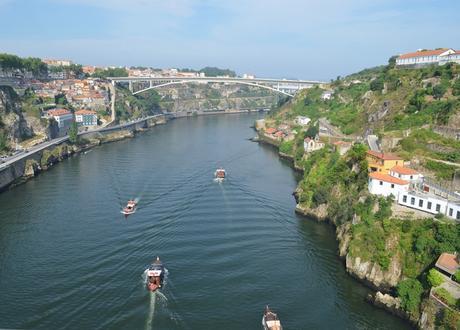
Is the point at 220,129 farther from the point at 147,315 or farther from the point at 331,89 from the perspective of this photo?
the point at 147,315

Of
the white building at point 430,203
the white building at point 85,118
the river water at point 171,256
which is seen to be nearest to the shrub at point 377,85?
the river water at point 171,256

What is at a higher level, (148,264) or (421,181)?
(421,181)

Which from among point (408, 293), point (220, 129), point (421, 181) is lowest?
point (220, 129)

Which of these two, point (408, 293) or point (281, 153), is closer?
point (408, 293)

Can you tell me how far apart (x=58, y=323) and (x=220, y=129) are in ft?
180

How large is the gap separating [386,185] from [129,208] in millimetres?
14657

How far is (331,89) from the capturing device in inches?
2571

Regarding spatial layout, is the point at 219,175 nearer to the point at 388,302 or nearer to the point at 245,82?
the point at 388,302

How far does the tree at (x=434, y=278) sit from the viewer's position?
15.0 metres

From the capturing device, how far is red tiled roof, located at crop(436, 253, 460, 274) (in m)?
15.3

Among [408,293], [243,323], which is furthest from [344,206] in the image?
[243,323]

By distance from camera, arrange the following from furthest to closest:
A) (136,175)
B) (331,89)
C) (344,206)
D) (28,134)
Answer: (331,89)
(28,134)
(136,175)
(344,206)

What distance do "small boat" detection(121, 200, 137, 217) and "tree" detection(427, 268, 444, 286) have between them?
54.6 ft

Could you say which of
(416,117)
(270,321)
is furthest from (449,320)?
(416,117)
